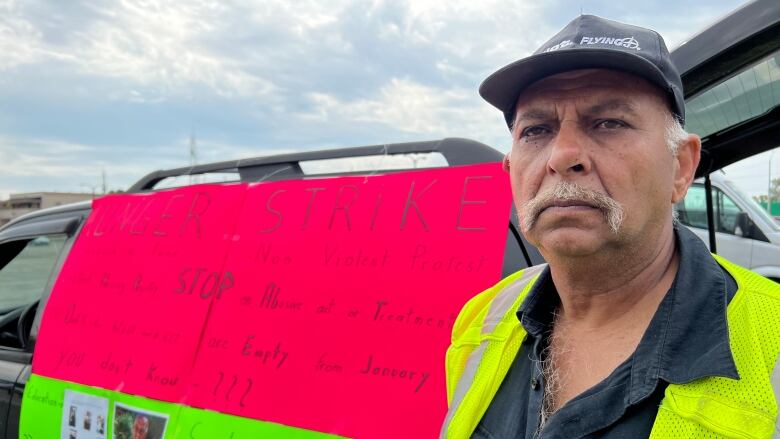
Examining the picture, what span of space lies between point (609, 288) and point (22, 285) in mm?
3097

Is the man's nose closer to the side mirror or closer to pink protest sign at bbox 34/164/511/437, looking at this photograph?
pink protest sign at bbox 34/164/511/437

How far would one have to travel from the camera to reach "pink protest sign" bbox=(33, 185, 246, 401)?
83.7 inches

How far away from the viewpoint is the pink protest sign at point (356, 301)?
167cm

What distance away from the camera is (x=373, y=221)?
1948 millimetres

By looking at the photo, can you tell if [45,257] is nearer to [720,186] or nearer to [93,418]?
[93,418]

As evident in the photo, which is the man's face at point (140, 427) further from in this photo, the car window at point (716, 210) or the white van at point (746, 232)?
the white van at point (746, 232)

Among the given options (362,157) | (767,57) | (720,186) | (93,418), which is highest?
(720,186)

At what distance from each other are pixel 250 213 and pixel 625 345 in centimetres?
144

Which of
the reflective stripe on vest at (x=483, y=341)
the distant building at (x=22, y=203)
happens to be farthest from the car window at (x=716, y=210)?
the distant building at (x=22, y=203)

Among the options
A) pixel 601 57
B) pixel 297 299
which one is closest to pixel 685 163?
pixel 601 57

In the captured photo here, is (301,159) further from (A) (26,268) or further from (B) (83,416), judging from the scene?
(A) (26,268)

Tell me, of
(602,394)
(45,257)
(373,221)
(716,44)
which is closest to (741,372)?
(602,394)

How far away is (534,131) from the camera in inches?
54.6

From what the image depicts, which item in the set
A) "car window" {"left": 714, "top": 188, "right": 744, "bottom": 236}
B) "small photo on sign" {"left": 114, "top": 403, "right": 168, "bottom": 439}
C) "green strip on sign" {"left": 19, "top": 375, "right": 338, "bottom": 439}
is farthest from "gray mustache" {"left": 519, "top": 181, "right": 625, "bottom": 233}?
"car window" {"left": 714, "top": 188, "right": 744, "bottom": 236}
